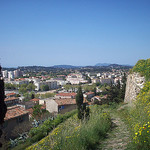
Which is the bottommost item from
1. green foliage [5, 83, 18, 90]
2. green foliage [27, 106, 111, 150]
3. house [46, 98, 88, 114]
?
green foliage [5, 83, 18, 90]

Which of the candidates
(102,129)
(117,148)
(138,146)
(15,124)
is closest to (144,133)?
(138,146)

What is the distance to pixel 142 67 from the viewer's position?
7711mm

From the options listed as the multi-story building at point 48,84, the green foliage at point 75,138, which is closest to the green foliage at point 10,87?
the multi-story building at point 48,84

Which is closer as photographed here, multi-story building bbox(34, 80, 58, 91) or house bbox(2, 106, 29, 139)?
house bbox(2, 106, 29, 139)

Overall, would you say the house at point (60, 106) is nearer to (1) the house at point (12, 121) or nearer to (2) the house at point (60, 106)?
(2) the house at point (60, 106)

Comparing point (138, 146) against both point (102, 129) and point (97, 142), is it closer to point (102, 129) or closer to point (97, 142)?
point (97, 142)

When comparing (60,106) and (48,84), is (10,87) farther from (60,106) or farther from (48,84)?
(60,106)

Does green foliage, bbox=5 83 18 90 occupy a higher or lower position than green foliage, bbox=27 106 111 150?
lower

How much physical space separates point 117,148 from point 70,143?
3.56 ft

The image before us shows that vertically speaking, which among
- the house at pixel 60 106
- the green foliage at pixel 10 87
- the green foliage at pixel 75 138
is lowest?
the green foliage at pixel 10 87

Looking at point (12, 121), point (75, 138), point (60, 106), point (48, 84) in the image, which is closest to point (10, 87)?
point (48, 84)

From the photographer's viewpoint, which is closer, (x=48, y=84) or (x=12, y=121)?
(x=12, y=121)

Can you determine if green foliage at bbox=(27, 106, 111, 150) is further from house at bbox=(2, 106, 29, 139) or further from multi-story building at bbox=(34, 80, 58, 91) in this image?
multi-story building at bbox=(34, 80, 58, 91)

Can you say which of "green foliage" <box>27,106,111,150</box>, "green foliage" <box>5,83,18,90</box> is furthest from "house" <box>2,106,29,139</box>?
"green foliage" <box>5,83,18,90</box>
